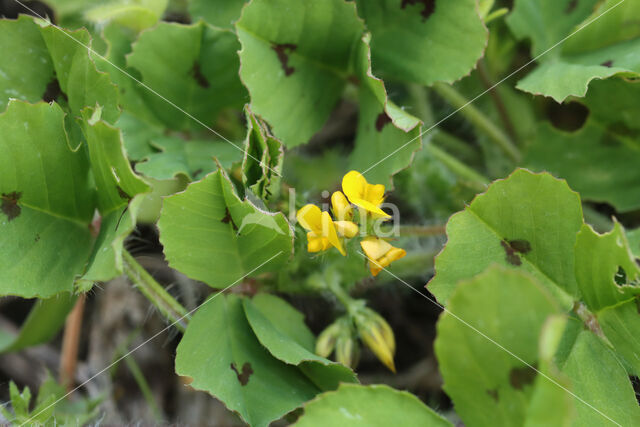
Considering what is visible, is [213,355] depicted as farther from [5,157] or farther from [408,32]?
[408,32]

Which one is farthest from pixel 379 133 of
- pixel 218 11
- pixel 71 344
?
pixel 71 344

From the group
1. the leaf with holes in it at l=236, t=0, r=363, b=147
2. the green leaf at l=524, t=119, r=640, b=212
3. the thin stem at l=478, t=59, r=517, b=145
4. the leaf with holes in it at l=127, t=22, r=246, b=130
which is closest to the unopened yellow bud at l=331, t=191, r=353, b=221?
the leaf with holes in it at l=236, t=0, r=363, b=147

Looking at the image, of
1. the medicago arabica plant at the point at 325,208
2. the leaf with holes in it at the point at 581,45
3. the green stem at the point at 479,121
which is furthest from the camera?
the green stem at the point at 479,121

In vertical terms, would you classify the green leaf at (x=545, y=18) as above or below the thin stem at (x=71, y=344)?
above

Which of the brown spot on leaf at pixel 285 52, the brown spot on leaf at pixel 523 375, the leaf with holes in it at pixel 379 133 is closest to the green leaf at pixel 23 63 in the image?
the brown spot on leaf at pixel 285 52

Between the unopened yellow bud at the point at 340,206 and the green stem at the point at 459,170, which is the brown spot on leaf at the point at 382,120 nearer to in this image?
the unopened yellow bud at the point at 340,206

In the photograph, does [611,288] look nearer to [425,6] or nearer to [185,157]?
[425,6]
